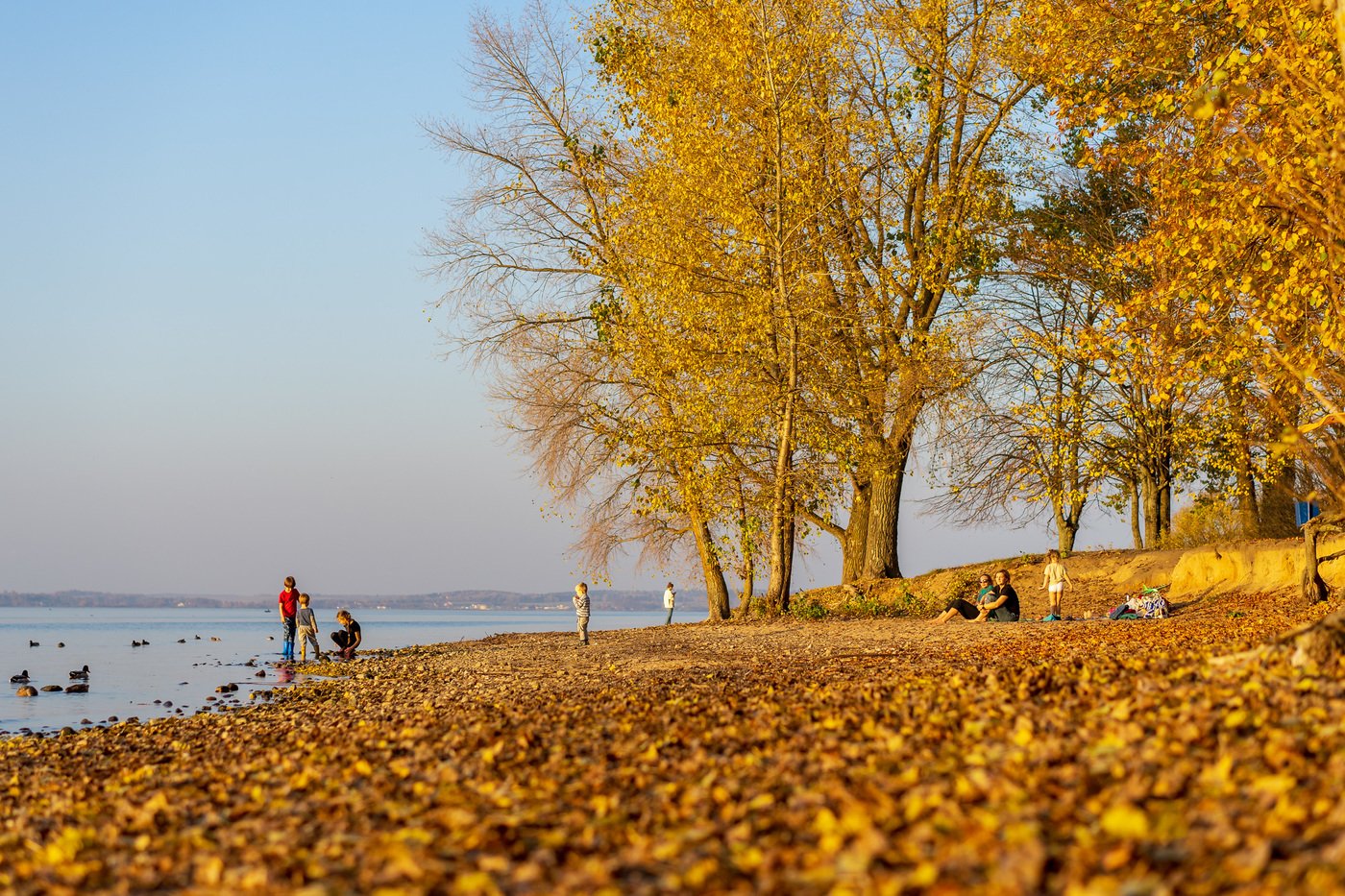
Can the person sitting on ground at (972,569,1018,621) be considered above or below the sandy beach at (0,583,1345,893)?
above

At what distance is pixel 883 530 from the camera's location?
1191 inches

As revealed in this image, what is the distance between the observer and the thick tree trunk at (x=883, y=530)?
30.0m

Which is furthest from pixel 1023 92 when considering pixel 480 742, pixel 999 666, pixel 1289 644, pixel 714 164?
pixel 480 742

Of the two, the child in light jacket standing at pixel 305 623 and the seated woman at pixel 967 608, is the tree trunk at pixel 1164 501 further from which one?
the child in light jacket standing at pixel 305 623

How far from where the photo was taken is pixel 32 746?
14.1 m

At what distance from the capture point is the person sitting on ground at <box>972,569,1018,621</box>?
2251 centimetres

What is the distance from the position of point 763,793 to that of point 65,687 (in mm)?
25298

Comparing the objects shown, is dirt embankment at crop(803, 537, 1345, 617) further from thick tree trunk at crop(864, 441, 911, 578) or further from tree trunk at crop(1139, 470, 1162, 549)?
tree trunk at crop(1139, 470, 1162, 549)

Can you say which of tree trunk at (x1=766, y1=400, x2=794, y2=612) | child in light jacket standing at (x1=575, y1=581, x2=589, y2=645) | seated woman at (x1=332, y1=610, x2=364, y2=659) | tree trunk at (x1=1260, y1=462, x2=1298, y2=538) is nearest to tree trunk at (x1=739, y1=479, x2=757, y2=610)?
tree trunk at (x1=766, y1=400, x2=794, y2=612)

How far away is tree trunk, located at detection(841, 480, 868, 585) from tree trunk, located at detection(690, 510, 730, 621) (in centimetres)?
322

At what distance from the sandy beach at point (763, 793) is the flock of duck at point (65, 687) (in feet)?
49.0

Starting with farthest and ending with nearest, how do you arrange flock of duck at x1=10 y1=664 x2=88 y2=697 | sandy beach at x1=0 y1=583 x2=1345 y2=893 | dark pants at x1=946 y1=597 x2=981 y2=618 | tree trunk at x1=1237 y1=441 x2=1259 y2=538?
tree trunk at x1=1237 y1=441 x2=1259 y2=538 < flock of duck at x1=10 y1=664 x2=88 y2=697 < dark pants at x1=946 y1=597 x2=981 y2=618 < sandy beach at x1=0 y1=583 x2=1345 y2=893

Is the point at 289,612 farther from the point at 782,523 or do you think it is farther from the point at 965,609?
the point at 965,609

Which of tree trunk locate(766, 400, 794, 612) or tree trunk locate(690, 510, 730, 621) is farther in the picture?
tree trunk locate(690, 510, 730, 621)
